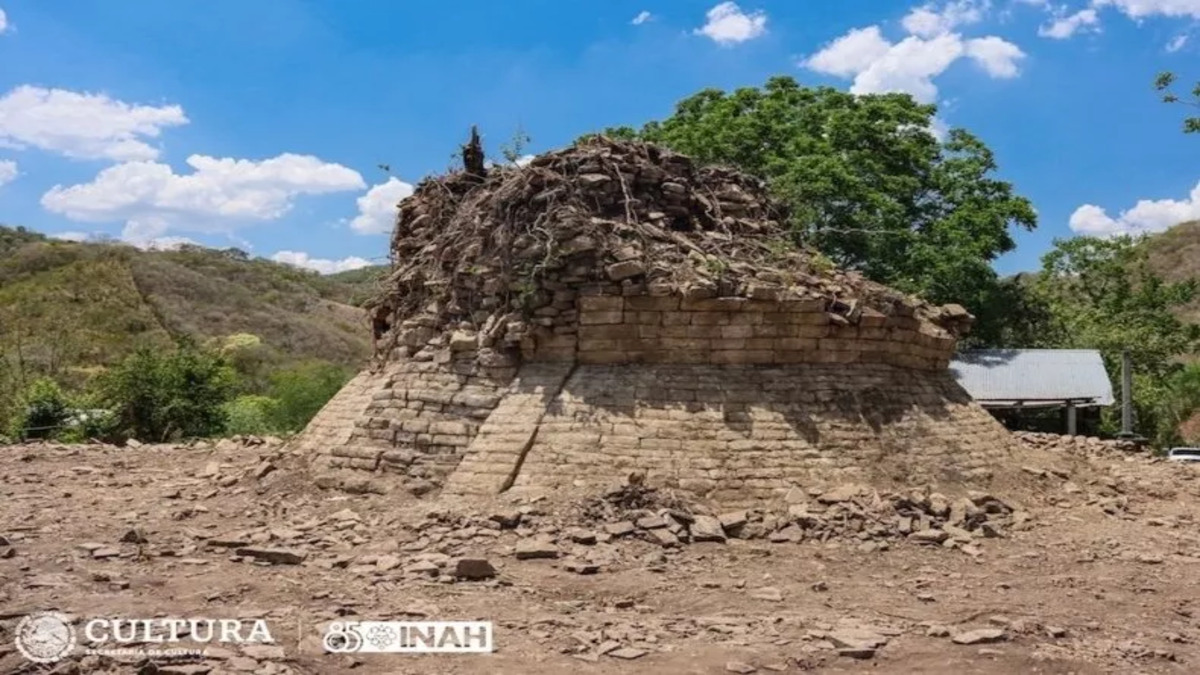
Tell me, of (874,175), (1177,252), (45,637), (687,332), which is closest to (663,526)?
(687,332)

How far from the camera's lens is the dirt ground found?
5379 mm

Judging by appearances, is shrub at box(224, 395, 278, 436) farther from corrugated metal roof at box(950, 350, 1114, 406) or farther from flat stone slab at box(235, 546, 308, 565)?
corrugated metal roof at box(950, 350, 1114, 406)

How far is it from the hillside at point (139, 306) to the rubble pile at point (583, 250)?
19.5 meters

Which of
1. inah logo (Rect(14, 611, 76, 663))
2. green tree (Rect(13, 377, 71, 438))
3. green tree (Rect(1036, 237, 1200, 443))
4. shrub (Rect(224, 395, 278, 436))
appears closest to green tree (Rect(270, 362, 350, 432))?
shrub (Rect(224, 395, 278, 436))

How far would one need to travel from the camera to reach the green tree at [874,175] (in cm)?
1988

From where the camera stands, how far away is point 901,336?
10.5 metres

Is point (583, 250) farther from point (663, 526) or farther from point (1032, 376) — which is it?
point (1032, 376)

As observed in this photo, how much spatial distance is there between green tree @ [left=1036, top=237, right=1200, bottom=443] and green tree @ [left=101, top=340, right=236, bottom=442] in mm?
21583

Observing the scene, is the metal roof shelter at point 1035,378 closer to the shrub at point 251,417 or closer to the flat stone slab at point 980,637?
the flat stone slab at point 980,637

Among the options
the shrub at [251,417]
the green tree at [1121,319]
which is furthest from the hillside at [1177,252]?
the shrub at [251,417]

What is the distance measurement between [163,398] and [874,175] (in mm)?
16534

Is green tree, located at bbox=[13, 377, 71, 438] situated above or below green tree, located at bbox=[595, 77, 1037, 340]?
below

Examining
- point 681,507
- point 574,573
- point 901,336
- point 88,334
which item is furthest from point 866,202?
point 88,334

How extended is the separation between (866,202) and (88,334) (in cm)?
2799
